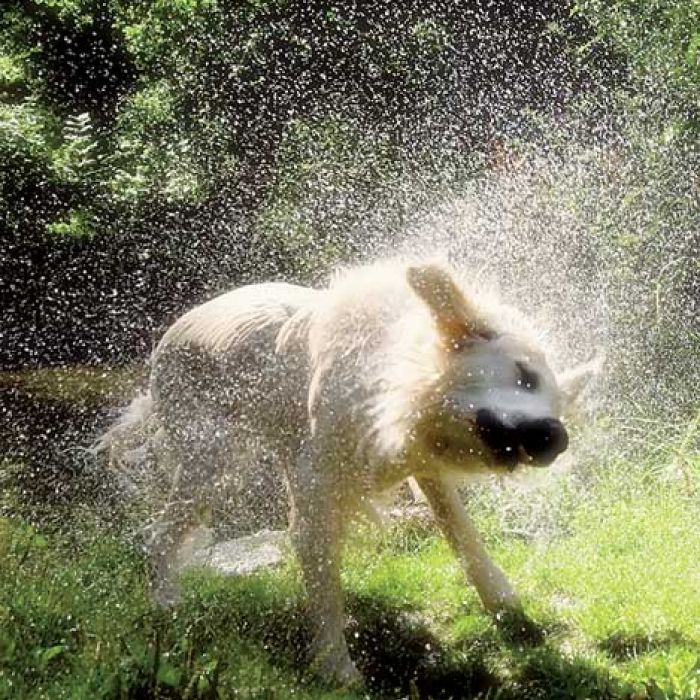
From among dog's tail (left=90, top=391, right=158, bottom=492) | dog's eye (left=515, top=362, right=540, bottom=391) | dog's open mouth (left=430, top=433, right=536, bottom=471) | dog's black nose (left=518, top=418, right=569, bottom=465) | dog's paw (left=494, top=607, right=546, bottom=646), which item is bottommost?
dog's tail (left=90, top=391, right=158, bottom=492)

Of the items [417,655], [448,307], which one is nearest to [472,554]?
[417,655]

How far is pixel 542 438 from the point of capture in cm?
345

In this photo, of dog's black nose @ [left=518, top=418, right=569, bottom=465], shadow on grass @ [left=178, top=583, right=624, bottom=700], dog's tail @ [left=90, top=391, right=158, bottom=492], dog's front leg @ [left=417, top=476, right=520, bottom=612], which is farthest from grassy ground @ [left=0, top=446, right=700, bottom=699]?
dog's black nose @ [left=518, top=418, right=569, bottom=465]

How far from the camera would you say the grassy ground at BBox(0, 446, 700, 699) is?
344cm

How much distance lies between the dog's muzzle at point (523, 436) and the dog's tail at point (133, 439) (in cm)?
283

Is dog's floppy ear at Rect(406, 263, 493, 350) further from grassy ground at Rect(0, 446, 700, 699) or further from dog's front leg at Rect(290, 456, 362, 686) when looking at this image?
grassy ground at Rect(0, 446, 700, 699)

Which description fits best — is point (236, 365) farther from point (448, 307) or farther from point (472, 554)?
point (448, 307)

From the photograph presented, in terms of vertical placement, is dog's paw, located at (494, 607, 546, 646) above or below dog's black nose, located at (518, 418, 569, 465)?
below

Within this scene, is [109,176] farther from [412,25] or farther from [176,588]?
[176,588]

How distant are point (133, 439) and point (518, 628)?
2558 millimetres

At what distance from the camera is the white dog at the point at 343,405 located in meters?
3.64

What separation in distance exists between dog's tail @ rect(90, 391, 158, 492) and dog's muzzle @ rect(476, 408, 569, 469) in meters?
2.83

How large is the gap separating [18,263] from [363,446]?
9.74 meters

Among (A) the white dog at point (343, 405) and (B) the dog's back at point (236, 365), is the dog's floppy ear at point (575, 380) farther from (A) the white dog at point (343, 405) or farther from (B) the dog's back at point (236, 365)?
(B) the dog's back at point (236, 365)
